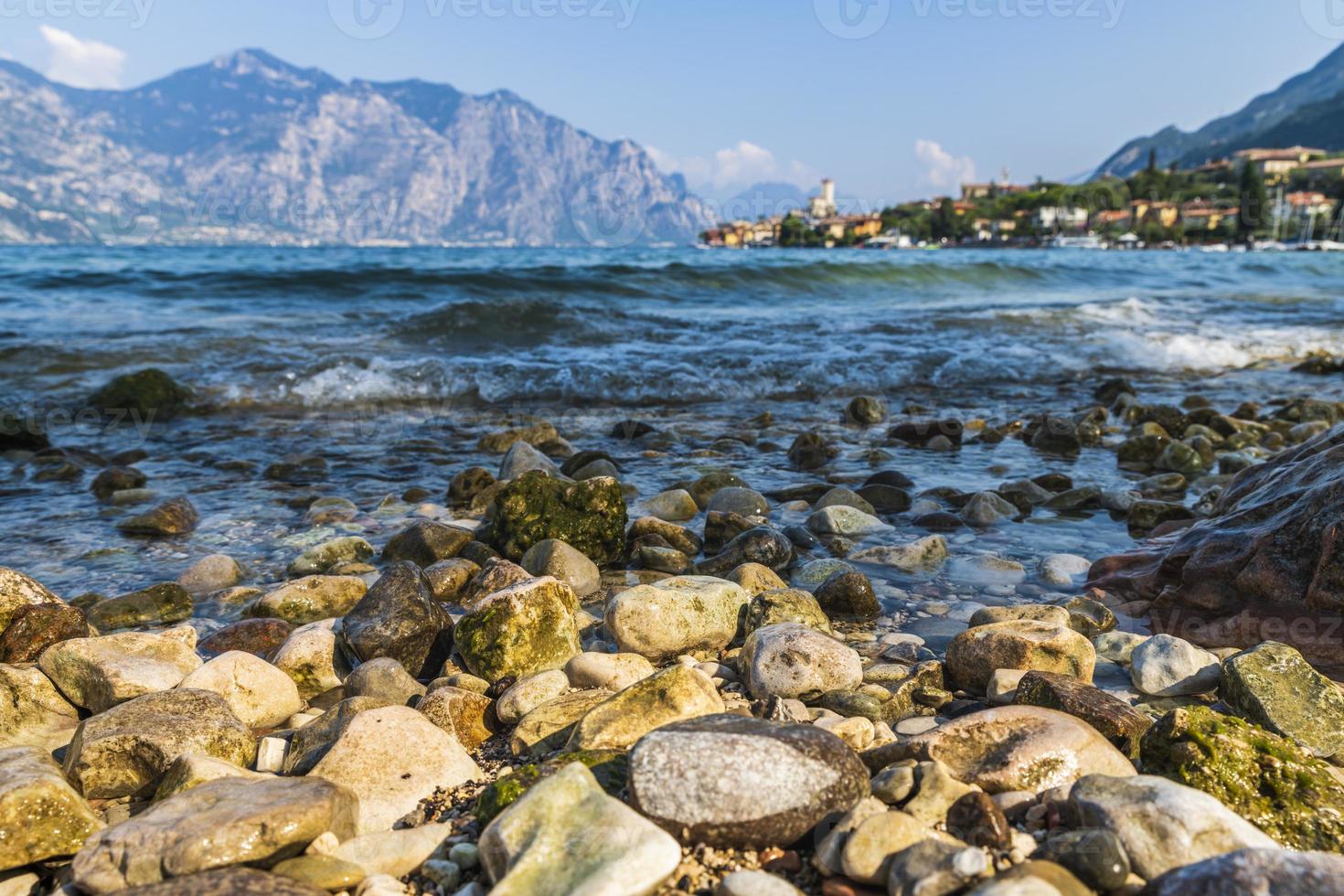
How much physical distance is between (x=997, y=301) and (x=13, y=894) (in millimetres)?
18731

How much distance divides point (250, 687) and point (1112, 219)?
133070 mm

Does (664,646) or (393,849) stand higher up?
(393,849)

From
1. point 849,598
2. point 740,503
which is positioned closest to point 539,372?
point 740,503

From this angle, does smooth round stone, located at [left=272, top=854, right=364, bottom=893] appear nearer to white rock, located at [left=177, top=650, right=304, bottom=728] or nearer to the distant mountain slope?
white rock, located at [left=177, top=650, right=304, bottom=728]

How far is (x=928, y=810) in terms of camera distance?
169 cm

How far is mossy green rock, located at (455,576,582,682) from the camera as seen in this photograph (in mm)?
2770

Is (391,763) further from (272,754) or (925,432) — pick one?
(925,432)

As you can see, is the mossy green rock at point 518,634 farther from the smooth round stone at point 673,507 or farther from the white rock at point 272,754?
the smooth round stone at point 673,507

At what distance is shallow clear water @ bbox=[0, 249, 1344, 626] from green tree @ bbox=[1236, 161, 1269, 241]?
96.9 m

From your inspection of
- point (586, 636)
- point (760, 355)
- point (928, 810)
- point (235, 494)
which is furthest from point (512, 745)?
point (760, 355)

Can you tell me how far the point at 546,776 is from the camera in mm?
1853

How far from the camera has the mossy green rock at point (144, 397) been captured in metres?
7.79

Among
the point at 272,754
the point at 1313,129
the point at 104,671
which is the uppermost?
the point at 1313,129

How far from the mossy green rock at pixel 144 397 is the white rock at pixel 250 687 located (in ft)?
20.2
